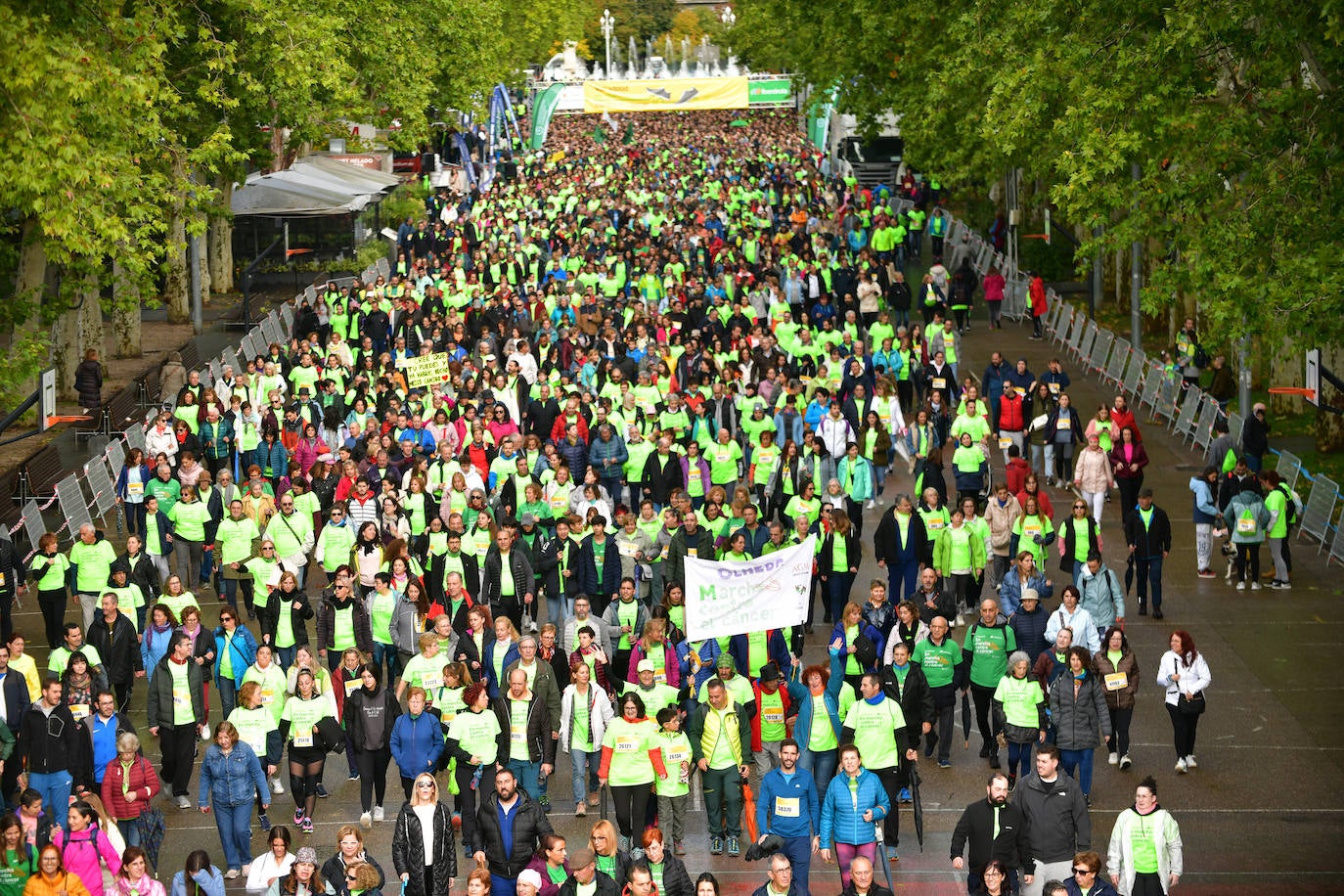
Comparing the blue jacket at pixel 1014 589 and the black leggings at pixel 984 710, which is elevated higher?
the blue jacket at pixel 1014 589

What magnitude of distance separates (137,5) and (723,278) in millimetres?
10561

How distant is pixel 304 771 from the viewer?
14.6 m

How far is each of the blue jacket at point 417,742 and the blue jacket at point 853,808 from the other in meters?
2.92

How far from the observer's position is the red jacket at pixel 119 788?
13703 mm

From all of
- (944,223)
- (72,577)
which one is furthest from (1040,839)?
(944,223)

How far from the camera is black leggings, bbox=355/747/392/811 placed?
1455 cm

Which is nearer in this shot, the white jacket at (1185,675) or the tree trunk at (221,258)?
the white jacket at (1185,675)

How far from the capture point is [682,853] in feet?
45.9

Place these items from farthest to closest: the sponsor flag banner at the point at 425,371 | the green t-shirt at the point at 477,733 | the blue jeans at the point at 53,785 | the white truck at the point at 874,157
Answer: the white truck at the point at 874,157 → the sponsor flag banner at the point at 425,371 → the blue jeans at the point at 53,785 → the green t-shirt at the point at 477,733

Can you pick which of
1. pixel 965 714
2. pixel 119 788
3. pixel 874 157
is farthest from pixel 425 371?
pixel 874 157

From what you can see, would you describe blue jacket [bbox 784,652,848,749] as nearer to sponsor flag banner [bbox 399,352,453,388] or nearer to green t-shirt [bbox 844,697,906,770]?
green t-shirt [bbox 844,697,906,770]

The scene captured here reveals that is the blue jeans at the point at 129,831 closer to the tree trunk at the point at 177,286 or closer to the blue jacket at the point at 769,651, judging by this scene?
the blue jacket at the point at 769,651

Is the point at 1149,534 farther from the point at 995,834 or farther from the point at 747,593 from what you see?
the point at 995,834

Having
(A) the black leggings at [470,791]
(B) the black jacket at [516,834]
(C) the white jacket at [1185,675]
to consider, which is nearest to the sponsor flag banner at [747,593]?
(A) the black leggings at [470,791]
